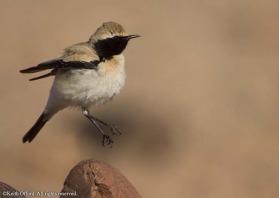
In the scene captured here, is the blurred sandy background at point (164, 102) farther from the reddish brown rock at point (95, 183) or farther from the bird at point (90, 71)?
the reddish brown rock at point (95, 183)

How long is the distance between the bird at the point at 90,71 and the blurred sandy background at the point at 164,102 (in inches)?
225

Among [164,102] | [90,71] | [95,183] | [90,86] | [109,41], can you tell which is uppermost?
[109,41]

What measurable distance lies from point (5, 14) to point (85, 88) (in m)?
9.41

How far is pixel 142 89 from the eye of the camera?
60.5 ft

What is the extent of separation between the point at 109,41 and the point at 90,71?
19.4 inches

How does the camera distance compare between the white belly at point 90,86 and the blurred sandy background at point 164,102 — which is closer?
the white belly at point 90,86

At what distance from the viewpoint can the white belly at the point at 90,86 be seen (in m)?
10.4

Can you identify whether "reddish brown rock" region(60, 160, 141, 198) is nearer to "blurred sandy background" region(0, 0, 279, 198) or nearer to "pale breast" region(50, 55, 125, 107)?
"pale breast" region(50, 55, 125, 107)

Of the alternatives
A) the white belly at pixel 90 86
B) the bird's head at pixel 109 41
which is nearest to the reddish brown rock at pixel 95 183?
the white belly at pixel 90 86

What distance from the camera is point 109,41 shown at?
35.2 feet

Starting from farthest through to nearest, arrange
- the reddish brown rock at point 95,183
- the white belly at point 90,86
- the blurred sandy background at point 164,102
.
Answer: the blurred sandy background at point 164,102 → the white belly at point 90,86 → the reddish brown rock at point 95,183

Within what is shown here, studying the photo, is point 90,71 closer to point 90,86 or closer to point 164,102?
point 90,86

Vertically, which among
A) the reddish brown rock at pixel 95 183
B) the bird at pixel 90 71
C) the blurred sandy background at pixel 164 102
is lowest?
the blurred sandy background at pixel 164 102

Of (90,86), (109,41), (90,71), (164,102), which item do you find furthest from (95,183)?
(164,102)
